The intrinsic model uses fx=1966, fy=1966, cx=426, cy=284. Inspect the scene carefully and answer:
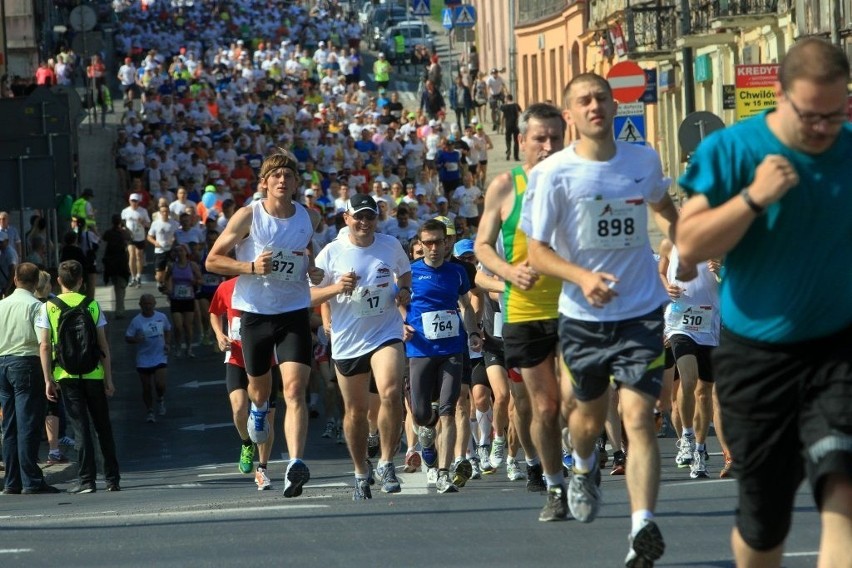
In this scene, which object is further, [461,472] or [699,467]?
[699,467]

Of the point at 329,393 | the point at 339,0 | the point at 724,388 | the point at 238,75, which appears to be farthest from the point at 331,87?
the point at 724,388

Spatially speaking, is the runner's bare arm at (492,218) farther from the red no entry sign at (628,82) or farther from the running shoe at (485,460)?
the red no entry sign at (628,82)

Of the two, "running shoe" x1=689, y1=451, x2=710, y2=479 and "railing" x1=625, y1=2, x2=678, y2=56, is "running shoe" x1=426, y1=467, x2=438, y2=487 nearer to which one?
"running shoe" x1=689, y1=451, x2=710, y2=479

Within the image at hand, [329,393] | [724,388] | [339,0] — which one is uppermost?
[339,0]

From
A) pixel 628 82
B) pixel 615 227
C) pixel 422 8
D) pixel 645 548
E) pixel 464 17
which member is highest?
pixel 422 8

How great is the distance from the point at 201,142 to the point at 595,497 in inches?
1300

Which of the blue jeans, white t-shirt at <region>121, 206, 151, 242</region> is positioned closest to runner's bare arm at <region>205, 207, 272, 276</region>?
the blue jeans

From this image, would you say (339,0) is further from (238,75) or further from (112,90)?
(238,75)

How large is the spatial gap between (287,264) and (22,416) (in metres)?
5.37

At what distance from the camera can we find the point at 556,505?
400 inches

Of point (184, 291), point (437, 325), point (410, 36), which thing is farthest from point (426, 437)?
point (410, 36)

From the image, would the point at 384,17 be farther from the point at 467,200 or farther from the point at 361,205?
the point at 361,205

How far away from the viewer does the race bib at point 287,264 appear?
12.7m

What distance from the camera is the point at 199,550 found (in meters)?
10.0
